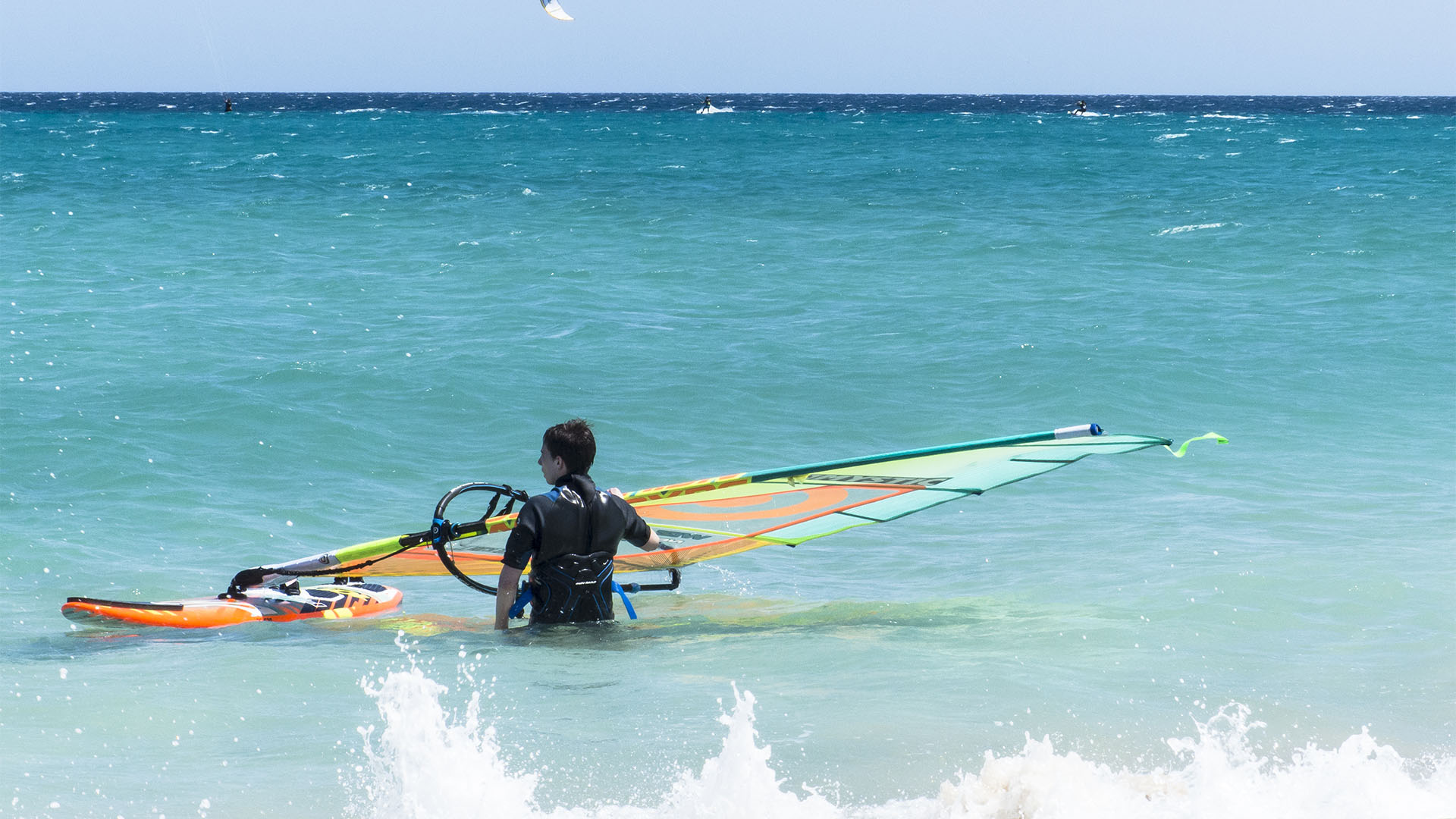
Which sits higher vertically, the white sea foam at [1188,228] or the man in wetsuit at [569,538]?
the white sea foam at [1188,228]

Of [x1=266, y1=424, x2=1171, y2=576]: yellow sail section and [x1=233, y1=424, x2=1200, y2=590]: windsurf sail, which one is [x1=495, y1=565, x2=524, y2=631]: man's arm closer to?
[x1=233, y1=424, x2=1200, y2=590]: windsurf sail

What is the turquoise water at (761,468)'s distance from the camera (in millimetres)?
4289

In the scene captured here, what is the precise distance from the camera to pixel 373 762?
424 cm

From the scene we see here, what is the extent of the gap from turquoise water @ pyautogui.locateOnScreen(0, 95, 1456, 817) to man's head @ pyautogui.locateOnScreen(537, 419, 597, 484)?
0.80m

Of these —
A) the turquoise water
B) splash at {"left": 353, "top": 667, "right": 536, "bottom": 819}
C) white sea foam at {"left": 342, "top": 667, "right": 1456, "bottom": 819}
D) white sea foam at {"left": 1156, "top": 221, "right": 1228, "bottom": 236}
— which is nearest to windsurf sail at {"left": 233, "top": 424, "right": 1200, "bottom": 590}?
the turquoise water

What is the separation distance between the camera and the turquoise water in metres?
4.29

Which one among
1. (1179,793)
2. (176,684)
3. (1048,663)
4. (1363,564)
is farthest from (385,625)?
(1363,564)

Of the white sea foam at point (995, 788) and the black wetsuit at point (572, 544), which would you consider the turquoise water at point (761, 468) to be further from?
the black wetsuit at point (572, 544)

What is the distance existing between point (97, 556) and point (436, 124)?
7043 centimetres

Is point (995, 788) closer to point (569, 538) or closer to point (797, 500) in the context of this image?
point (569, 538)

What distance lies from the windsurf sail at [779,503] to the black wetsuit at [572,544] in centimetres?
40

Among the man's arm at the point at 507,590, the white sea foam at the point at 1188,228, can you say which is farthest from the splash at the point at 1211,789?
the white sea foam at the point at 1188,228

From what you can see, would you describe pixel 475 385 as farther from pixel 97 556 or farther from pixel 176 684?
pixel 176 684

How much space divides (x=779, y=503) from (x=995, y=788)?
2607mm
